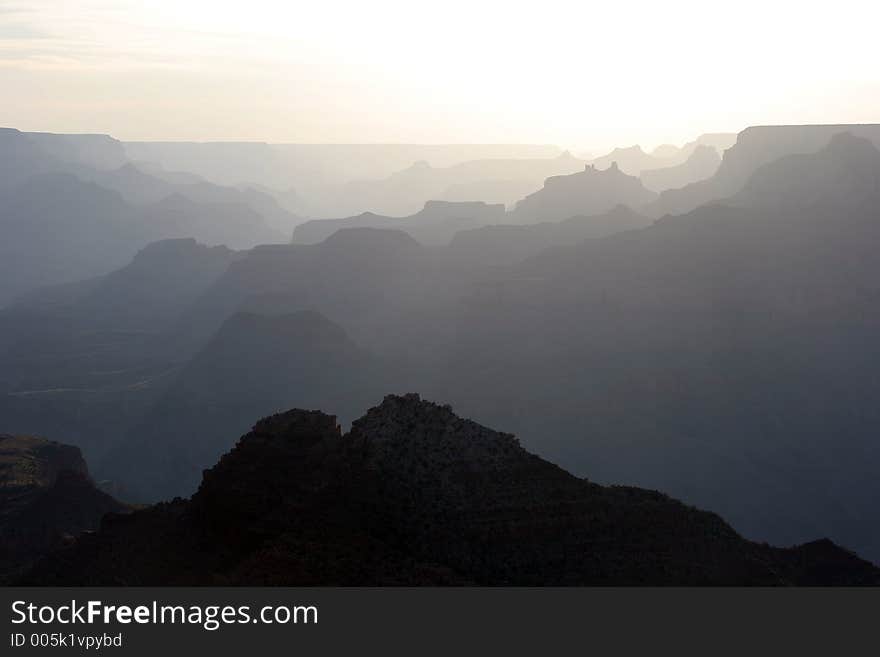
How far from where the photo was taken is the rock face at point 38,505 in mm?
70375

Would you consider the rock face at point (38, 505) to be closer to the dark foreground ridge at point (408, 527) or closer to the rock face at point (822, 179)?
the dark foreground ridge at point (408, 527)

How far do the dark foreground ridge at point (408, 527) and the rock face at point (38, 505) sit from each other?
27752mm

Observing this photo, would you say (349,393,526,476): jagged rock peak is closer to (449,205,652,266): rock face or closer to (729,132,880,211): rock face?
(729,132,880,211): rock face

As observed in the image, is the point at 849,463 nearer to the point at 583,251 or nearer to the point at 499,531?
the point at 583,251

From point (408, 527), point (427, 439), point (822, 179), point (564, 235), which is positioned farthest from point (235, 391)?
point (408, 527)

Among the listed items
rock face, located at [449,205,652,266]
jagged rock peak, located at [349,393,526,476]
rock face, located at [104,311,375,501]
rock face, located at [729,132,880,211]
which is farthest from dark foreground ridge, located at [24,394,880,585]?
rock face, located at [449,205,652,266]

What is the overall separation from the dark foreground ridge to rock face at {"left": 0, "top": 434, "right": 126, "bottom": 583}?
27.8m

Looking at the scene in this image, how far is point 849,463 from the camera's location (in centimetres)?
11206

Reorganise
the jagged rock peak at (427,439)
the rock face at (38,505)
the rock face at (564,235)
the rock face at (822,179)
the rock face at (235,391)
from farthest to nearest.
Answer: the rock face at (564,235), the rock face at (822,179), the rock face at (235,391), the rock face at (38,505), the jagged rock peak at (427,439)

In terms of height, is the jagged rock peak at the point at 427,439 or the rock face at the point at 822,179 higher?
the rock face at the point at 822,179

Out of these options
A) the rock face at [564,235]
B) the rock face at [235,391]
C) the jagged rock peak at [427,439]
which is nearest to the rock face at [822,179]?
the rock face at [564,235]

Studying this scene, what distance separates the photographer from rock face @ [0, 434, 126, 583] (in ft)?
231

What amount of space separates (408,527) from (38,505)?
2164 inches
